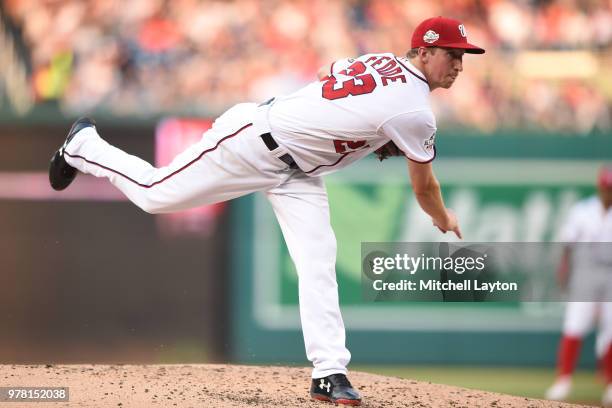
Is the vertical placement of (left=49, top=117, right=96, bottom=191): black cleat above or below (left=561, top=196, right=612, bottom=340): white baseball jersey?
above

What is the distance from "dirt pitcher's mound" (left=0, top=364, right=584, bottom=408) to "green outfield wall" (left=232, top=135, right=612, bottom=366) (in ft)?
7.04

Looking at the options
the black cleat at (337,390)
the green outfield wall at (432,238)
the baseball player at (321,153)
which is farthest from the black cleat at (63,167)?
the green outfield wall at (432,238)

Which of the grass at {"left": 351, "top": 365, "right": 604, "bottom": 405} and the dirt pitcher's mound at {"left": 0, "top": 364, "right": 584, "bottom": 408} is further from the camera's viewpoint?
the grass at {"left": 351, "top": 365, "right": 604, "bottom": 405}

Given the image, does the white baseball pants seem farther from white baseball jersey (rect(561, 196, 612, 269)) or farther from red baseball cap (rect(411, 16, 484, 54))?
white baseball jersey (rect(561, 196, 612, 269))

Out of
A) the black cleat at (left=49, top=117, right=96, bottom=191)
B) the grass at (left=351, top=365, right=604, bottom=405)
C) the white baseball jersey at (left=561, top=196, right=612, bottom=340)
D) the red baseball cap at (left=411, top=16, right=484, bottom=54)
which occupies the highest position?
the red baseball cap at (left=411, top=16, right=484, bottom=54)

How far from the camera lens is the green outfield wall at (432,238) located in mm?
7902

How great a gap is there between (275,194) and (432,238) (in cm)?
351

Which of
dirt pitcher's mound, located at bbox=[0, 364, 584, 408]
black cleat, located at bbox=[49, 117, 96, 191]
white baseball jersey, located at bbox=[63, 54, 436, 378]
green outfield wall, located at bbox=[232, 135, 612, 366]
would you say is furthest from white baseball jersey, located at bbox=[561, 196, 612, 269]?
black cleat, located at bbox=[49, 117, 96, 191]

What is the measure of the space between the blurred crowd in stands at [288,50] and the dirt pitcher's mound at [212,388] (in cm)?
343

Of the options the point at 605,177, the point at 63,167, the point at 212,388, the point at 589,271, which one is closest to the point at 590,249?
the point at 589,271

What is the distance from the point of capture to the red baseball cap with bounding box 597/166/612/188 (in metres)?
8.05

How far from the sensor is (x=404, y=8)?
10828mm

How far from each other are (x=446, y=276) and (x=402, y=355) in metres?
2.32

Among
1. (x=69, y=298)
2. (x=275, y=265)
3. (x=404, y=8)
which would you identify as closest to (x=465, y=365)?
A: (x=275, y=265)
